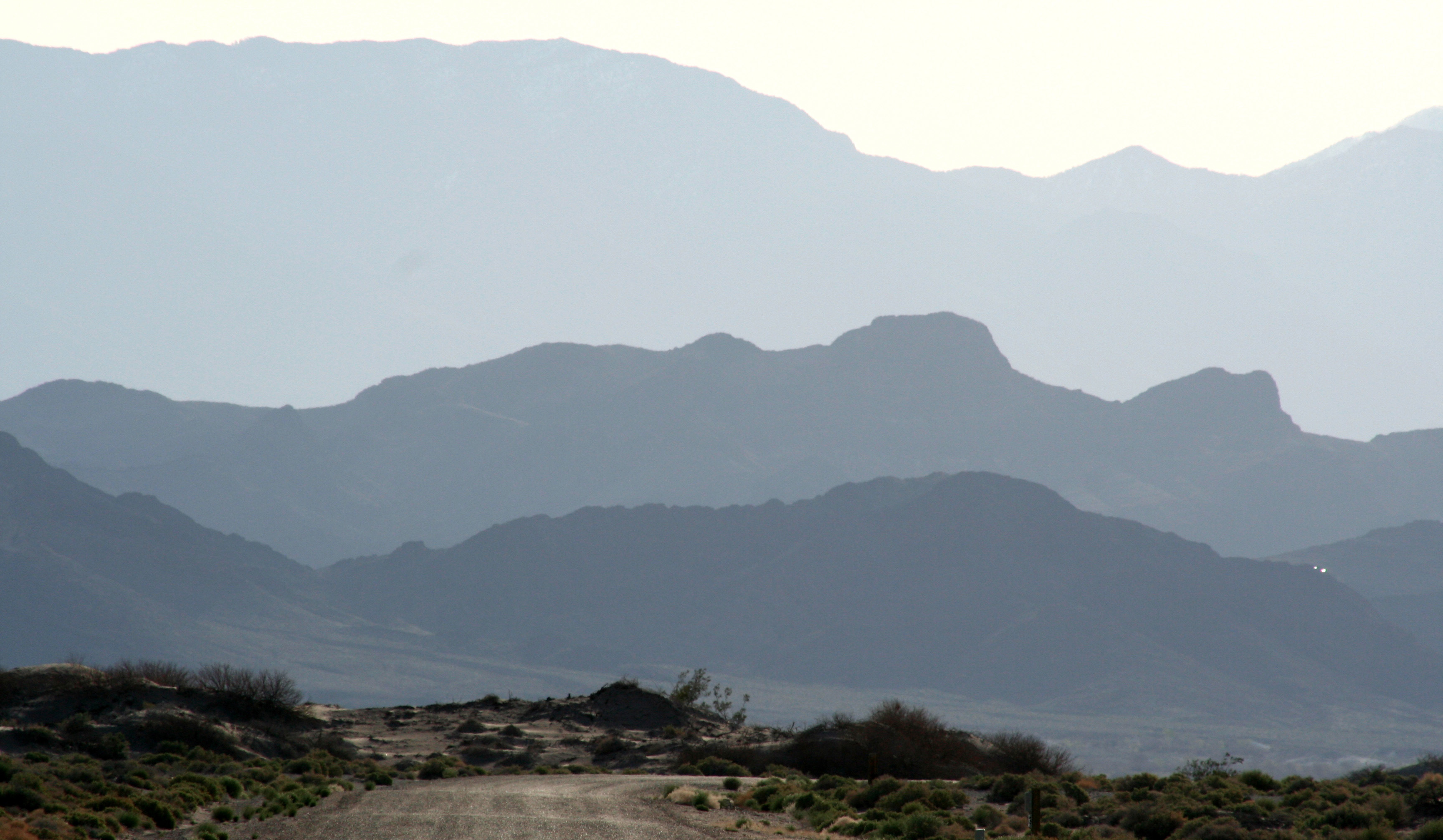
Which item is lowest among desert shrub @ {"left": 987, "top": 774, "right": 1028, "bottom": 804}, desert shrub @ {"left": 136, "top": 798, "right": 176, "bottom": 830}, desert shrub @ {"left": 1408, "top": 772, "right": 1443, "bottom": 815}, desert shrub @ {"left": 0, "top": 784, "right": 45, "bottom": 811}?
desert shrub @ {"left": 136, "top": 798, "right": 176, "bottom": 830}

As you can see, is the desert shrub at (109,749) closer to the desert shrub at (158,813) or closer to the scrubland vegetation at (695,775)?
the scrubland vegetation at (695,775)

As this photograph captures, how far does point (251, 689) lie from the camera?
197 feet

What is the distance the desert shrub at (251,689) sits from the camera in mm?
58719

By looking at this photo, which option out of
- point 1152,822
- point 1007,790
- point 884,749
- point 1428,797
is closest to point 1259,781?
point 1007,790

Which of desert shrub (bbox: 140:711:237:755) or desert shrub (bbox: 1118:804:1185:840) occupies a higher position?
desert shrub (bbox: 1118:804:1185:840)

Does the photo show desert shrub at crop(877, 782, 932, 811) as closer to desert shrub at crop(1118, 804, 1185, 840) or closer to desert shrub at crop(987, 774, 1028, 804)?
desert shrub at crop(987, 774, 1028, 804)

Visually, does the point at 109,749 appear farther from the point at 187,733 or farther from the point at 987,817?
the point at 987,817

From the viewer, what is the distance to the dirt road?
3109cm

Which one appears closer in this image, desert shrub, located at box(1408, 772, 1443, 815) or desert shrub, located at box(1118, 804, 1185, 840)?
desert shrub, located at box(1118, 804, 1185, 840)

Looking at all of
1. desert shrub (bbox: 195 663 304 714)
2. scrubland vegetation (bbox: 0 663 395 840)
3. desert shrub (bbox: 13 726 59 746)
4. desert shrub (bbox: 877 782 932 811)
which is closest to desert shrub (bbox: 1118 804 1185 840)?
desert shrub (bbox: 877 782 932 811)

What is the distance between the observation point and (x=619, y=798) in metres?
40.2

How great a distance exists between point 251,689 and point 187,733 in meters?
8.58

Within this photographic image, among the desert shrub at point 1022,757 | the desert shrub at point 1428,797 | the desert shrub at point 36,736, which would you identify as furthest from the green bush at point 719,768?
the desert shrub at point 1428,797

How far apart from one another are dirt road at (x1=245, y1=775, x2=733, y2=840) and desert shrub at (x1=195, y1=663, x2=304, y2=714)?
16590 mm
